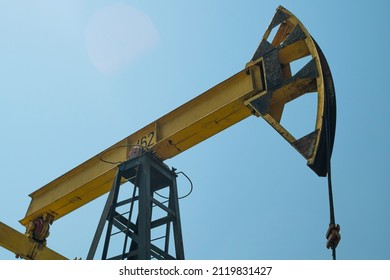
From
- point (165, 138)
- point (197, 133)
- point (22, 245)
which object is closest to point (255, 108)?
point (197, 133)

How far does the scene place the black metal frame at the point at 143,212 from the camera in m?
7.82

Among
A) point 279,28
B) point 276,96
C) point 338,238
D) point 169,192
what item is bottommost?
point 338,238

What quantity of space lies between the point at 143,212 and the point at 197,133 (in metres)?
1.71

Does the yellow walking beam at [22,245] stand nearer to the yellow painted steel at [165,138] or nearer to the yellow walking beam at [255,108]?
the yellow painted steel at [165,138]

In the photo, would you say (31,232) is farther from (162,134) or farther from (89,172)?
(162,134)

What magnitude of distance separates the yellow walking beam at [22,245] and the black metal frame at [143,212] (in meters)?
2.24

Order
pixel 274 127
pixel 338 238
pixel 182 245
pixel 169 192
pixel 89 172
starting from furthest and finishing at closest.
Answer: pixel 89 172 < pixel 169 192 < pixel 182 245 < pixel 274 127 < pixel 338 238

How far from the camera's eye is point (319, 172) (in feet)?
22.4

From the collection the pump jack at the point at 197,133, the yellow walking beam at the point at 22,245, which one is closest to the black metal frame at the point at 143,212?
the pump jack at the point at 197,133

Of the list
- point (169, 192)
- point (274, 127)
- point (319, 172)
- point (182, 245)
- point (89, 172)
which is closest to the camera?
point (319, 172)

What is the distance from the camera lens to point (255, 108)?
805 cm

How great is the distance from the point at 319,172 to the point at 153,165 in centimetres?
308

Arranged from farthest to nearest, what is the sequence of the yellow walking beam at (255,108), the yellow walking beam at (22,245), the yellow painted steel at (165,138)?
the yellow walking beam at (22,245) → the yellow painted steel at (165,138) → the yellow walking beam at (255,108)

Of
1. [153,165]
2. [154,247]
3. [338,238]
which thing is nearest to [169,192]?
[153,165]
